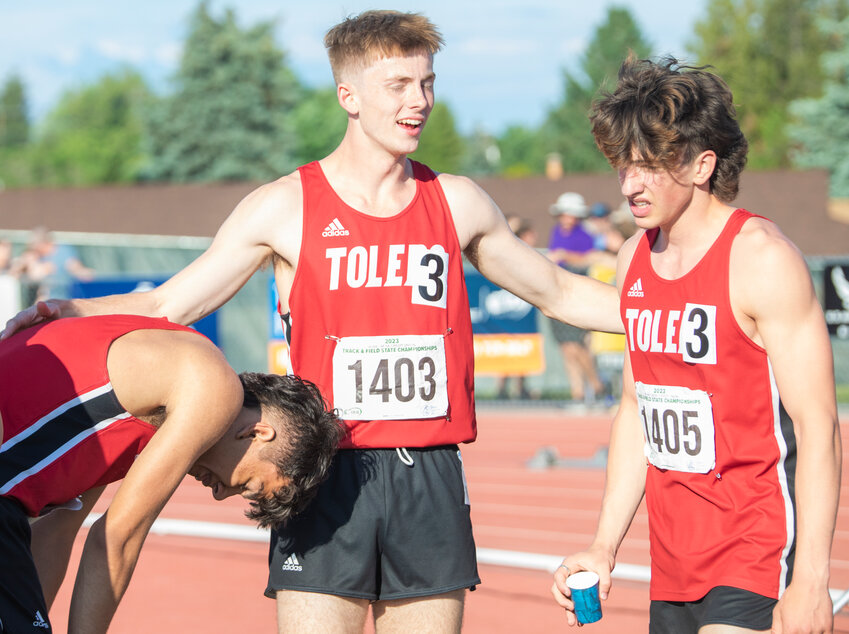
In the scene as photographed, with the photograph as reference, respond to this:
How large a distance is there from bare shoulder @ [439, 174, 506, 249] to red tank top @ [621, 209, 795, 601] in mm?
724

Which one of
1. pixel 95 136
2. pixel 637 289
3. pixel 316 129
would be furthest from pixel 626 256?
pixel 95 136

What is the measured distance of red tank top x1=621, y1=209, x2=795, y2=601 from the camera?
3.03m

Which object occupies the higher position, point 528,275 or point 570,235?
point 570,235

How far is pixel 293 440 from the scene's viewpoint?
3.18m

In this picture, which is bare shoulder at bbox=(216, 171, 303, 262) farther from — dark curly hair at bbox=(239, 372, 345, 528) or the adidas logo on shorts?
the adidas logo on shorts

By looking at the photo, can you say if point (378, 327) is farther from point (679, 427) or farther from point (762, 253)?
point (762, 253)

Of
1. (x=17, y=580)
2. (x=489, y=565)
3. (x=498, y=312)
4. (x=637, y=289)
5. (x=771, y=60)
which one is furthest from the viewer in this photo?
(x=771, y=60)

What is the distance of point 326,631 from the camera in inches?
133

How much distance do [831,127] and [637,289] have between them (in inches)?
1355

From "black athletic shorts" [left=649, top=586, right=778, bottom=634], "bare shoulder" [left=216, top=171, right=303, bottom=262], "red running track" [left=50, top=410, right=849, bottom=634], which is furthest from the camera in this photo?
"red running track" [left=50, top=410, right=849, bottom=634]

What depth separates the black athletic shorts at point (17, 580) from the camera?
2.68 metres

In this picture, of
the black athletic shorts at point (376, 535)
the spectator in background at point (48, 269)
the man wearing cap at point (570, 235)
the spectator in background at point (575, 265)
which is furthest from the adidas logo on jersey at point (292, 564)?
the spectator in background at point (48, 269)

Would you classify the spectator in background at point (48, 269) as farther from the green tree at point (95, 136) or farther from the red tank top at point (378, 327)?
the green tree at point (95, 136)

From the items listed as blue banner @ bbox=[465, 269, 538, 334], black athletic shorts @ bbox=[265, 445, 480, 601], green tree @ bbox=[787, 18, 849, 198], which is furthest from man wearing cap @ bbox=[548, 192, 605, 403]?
green tree @ bbox=[787, 18, 849, 198]
